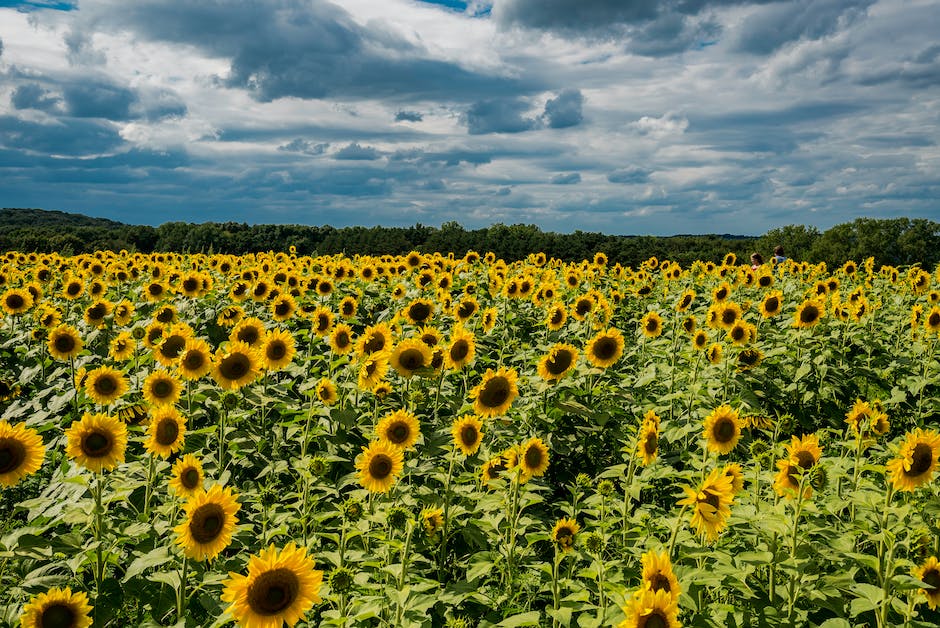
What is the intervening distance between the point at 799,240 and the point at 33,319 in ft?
306

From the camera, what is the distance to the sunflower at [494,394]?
554 cm

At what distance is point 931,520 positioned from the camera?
15.1ft

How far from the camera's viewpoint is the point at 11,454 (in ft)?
13.8

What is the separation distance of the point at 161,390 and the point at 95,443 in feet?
5.26

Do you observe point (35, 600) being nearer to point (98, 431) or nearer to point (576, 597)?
point (98, 431)

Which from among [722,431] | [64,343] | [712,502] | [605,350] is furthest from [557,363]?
[64,343]

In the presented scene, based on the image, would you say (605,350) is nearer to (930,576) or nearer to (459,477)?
Answer: (459,477)

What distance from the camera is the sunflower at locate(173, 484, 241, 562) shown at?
11.7ft

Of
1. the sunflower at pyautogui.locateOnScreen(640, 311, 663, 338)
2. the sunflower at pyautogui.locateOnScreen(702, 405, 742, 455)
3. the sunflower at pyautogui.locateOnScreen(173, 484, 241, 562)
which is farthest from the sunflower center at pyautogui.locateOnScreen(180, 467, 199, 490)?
the sunflower at pyautogui.locateOnScreen(640, 311, 663, 338)

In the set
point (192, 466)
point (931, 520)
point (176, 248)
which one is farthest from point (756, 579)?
point (176, 248)

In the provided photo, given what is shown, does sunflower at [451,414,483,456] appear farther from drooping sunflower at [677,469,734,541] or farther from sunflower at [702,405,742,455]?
drooping sunflower at [677,469,734,541]

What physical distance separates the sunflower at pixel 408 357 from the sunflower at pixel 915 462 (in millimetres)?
3866

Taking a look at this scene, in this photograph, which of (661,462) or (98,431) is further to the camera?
(661,462)

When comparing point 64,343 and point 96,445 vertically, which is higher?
point 64,343
